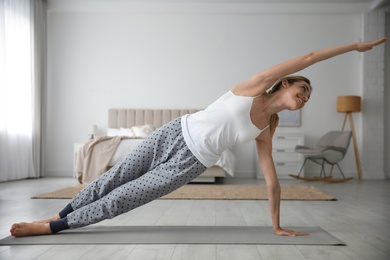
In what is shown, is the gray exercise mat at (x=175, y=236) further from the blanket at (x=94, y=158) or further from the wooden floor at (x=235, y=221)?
the blanket at (x=94, y=158)

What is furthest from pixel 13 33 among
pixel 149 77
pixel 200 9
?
pixel 200 9

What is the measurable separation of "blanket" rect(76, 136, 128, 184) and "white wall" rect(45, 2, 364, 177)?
79.0 inches

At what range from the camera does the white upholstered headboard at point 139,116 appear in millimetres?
7770

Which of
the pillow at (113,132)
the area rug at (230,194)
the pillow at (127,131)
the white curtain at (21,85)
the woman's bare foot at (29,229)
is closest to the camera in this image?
the woman's bare foot at (29,229)

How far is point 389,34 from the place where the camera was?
796cm

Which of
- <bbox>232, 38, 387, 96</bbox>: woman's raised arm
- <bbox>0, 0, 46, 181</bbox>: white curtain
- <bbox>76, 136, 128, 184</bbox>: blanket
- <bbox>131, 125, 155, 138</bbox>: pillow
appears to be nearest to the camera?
<bbox>232, 38, 387, 96</bbox>: woman's raised arm

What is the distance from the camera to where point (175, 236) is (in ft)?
8.00

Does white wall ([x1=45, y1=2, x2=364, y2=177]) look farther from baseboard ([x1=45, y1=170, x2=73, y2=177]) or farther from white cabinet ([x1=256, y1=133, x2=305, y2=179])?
white cabinet ([x1=256, y1=133, x2=305, y2=179])

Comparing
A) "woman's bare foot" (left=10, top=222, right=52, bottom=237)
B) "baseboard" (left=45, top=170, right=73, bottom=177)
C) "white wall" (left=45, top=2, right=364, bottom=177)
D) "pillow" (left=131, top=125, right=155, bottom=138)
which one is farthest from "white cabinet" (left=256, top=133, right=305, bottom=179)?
"woman's bare foot" (left=10, top=222, right=52, bottom=237)

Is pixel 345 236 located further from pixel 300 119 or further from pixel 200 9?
pixel 200 9

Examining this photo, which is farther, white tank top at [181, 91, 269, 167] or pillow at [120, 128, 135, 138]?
pillow at [120, 128, 135, 138]

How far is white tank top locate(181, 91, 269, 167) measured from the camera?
2334 mm

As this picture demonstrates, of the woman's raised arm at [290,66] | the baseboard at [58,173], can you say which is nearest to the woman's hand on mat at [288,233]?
the woman's raised arm at [290,66]

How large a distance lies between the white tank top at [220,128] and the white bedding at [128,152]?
3.61 m
